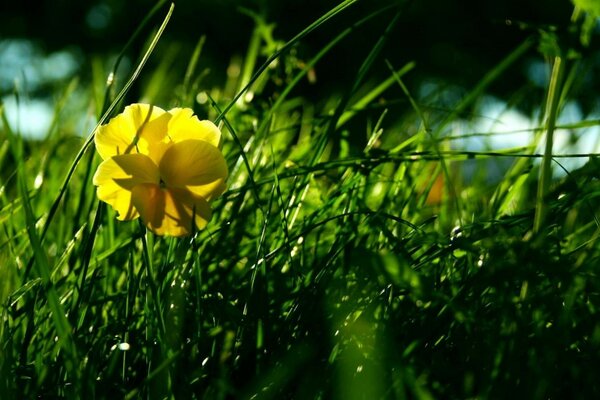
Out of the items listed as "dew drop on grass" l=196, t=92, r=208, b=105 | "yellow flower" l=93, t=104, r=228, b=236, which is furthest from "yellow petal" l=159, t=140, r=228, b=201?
"dew drop on grass" l=196, t=92, r=208, b=105

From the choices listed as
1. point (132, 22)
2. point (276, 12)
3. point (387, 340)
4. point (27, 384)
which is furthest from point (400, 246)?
point (132, 22)

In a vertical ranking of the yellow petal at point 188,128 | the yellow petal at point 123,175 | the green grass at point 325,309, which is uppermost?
the yellow petal at point 188,128

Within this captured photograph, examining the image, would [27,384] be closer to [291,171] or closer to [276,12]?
[291,171]

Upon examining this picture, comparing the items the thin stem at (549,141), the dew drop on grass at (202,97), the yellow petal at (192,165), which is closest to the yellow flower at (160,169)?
the yellow petal at (192,165)

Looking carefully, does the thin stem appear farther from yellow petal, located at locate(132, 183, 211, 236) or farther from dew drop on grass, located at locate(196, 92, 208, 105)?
dew drop on grass, located at locate(196, 92, 208, 105)

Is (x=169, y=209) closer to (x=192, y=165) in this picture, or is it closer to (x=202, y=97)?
(x=192, y=165)

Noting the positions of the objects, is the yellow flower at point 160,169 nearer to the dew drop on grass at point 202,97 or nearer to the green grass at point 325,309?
the green grass at point 325,309

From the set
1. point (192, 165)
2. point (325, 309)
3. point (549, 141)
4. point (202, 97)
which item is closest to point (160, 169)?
point (192, 165)

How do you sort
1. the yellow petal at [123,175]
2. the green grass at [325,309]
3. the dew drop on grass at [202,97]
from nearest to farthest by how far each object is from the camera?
1. the green grass at [325,309]
2. the yellow petal at [123,175]
3. the dew drop on grass at [202,97]
